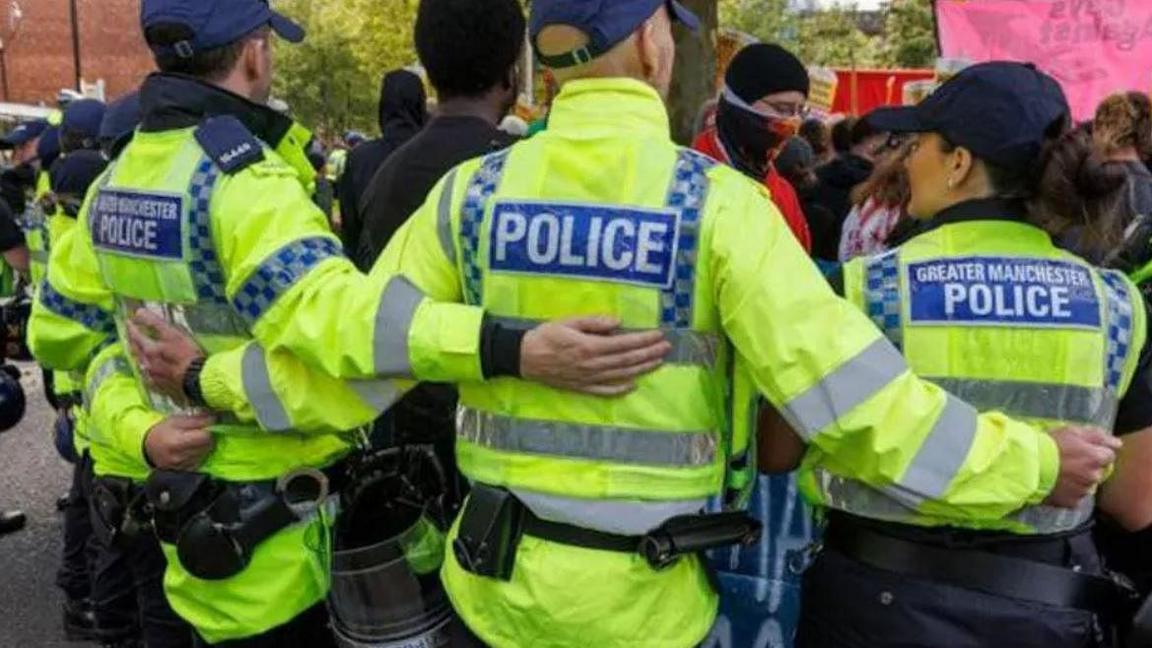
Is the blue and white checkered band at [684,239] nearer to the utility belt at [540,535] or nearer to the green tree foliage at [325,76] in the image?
the utility belt at [540,535]

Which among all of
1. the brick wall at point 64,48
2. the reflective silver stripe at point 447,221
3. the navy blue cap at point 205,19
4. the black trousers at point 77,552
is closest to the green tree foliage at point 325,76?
the brick wall at point 64,48

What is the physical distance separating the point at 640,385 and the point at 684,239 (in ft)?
0.85

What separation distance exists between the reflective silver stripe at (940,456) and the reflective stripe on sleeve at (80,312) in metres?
2.17

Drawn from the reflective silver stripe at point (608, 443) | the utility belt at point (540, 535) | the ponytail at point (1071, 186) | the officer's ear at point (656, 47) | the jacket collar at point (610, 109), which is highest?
the officer's ear at point (656, 47)

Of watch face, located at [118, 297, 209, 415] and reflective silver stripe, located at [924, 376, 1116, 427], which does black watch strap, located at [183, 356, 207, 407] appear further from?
reflective silver stripe, located at [924, 376, 1116, 427]

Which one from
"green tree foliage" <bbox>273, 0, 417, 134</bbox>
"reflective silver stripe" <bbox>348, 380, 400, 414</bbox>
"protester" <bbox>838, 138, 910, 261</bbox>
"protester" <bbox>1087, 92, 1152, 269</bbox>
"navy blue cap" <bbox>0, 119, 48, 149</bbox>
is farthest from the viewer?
"green tree foliage" <bbox>273, 0, 417, 134</bbox>

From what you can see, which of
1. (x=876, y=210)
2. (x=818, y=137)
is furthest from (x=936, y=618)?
(x=818, y=137)

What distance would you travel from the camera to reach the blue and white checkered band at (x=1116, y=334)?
201 cm

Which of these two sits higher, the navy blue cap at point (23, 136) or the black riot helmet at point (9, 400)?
the navy blue cap at point (23, 136)

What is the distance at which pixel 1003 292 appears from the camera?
2.00 m

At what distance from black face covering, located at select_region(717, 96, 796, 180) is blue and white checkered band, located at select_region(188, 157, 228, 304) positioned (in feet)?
6.32

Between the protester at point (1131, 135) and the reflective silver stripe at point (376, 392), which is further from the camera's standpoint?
the protester at point (1131, 135)

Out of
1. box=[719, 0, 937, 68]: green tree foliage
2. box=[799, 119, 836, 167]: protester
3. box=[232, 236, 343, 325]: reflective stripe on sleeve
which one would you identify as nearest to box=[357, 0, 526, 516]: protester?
box=[232, 236, 343, 325]: reflective stripe on sleeve

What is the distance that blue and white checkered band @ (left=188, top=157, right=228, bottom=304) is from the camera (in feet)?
7.82
